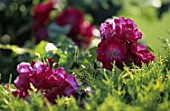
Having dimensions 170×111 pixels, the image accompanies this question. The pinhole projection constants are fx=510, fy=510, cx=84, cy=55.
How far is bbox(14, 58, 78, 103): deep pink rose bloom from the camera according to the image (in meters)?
1.34

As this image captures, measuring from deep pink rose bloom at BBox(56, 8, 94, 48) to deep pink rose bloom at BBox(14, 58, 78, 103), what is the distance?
139 cm

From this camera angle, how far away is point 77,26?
285 cm

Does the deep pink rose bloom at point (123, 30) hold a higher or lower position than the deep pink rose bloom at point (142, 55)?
higher

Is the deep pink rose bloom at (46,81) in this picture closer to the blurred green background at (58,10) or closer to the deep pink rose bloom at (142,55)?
the deep pink rose bloom at (142,55)

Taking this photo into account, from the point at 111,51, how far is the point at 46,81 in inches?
9.2

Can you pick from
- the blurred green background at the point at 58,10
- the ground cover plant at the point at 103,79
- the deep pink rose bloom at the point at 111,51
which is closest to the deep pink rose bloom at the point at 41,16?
Answer: the blurred green background at the point at 58,10

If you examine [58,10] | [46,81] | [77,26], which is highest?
[58,10]

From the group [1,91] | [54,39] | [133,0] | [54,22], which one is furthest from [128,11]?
[1,91]

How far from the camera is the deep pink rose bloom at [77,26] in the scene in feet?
9.20

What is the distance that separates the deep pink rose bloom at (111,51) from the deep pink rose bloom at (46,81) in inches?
6.4

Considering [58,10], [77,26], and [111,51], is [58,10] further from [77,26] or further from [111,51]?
[111,51]

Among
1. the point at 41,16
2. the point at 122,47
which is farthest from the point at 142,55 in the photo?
the point at 41,16

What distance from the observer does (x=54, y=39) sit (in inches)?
105

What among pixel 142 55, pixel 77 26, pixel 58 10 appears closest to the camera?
pixel 142 55
